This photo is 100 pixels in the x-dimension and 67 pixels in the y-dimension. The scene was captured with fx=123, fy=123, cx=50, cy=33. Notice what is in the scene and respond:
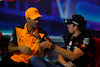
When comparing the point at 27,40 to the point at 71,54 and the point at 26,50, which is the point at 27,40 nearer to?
the point at 26,50

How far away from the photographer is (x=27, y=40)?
2133 millimetres

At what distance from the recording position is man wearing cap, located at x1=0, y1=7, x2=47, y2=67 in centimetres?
204

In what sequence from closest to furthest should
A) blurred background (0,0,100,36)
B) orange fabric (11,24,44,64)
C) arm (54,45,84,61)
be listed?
1. arm (54,45,84,61)
2. orange fabric (11,24,44,64)
3. blurred background (0,0,100,36)

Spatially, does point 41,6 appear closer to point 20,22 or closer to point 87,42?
point 20,22

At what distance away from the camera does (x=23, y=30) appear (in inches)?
84.9

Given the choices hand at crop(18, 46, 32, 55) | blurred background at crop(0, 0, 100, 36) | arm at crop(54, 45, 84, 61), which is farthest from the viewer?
blurred background at crop(0, 0, 100, 36)

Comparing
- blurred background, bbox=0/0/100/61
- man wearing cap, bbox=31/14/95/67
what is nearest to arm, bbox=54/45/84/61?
man wearing cap, bbox=31/14/95/67

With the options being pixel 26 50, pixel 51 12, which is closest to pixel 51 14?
pixel 51 12

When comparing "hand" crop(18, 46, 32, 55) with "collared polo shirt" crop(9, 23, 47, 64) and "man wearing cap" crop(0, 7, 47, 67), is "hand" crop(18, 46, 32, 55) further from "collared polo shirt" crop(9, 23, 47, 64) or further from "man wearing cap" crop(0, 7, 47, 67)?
"collared polo shirt" crop(9, 23, 47, 64)

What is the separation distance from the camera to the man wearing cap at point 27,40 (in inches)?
80.3

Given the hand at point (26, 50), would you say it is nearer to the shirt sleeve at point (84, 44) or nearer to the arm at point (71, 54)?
the arm at point (71, 54)

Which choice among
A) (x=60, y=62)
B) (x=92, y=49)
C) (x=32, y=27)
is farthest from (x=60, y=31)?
(x=92, y=49)

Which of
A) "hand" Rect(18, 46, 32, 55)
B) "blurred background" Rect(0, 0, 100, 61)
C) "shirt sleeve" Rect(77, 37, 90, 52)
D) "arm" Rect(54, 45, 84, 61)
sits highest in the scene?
"blurred background" Rect(0, 0, 100, 61)

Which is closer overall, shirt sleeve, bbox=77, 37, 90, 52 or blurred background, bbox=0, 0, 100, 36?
shirt sleeve, bbox=77, 37, 90, 52
